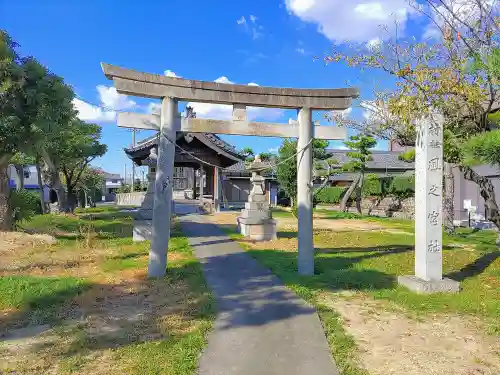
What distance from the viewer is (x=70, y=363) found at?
3717mm

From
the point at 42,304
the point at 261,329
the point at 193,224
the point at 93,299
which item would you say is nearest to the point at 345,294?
the point at 261,329

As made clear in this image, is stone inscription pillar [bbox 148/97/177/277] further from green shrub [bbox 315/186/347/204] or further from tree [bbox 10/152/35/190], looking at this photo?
green shrub [bbox 315/186/347/204]

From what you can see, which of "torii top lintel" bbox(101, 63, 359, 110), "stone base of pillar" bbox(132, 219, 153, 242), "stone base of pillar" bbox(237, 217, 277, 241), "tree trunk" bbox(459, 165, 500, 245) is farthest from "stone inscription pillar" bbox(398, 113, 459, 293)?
"stone base of pillar" bbox(132, 219, 153, 242)

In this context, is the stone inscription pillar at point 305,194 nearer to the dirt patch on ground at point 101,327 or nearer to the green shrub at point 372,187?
the dirt patch on ground at point 101,327

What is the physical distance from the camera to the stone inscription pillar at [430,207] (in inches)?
261

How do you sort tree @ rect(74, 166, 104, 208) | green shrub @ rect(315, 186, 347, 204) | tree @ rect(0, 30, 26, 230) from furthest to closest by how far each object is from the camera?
green shrub @ rect(315, 186, 347, 204) < tree @ rect(74, 166, 104, 208) < tree @ rect(0, 30, 26, 230)

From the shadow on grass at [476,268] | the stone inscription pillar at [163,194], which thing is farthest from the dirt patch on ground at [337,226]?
the stone inscription pillar at [163,194]

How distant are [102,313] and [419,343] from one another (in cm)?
402

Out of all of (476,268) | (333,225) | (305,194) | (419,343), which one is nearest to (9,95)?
(305,194)

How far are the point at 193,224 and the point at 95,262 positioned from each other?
320 inches

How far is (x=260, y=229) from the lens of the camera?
41.5ft

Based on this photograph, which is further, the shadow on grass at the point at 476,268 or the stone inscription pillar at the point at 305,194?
the shadow on grass at the point at 476,268

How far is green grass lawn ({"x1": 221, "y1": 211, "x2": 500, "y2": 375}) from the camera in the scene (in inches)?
204

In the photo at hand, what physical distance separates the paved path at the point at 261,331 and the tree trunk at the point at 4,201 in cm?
759
